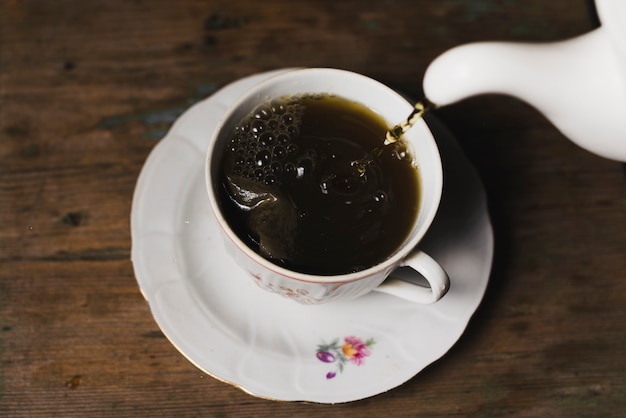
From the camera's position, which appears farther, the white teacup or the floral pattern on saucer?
the floral pattern on saucer

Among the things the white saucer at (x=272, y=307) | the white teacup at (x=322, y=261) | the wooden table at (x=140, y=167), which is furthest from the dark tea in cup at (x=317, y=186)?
the wooden table at (x=140, y=167)

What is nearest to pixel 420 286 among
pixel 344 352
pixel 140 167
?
pixel 344 352

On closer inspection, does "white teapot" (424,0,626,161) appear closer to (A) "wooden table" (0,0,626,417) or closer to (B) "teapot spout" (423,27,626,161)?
(B) "teapot spout" (423,27,626,161)

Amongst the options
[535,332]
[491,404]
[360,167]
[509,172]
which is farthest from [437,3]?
[491,404]

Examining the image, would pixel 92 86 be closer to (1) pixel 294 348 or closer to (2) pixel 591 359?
(1) pixel 294 348

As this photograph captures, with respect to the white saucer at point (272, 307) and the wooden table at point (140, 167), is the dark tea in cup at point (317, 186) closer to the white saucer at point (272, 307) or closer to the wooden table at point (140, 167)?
the white saucer at point (272, 307)

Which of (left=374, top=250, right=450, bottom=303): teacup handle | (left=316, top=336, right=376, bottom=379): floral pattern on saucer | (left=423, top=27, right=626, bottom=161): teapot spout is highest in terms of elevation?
(left=423, top=27, right=626, bottom=161): teapot spout

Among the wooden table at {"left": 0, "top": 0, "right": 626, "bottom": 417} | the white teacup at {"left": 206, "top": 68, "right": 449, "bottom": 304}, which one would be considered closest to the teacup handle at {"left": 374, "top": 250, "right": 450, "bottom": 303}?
the white teacup at {"left": 206, "top": 68, "right": 449, "bottom": 304}

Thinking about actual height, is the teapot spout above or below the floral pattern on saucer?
above

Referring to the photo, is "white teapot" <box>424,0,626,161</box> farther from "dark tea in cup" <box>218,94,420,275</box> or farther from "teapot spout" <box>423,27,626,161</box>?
"dark tea in cup" <box>218,94,420,275</box>
